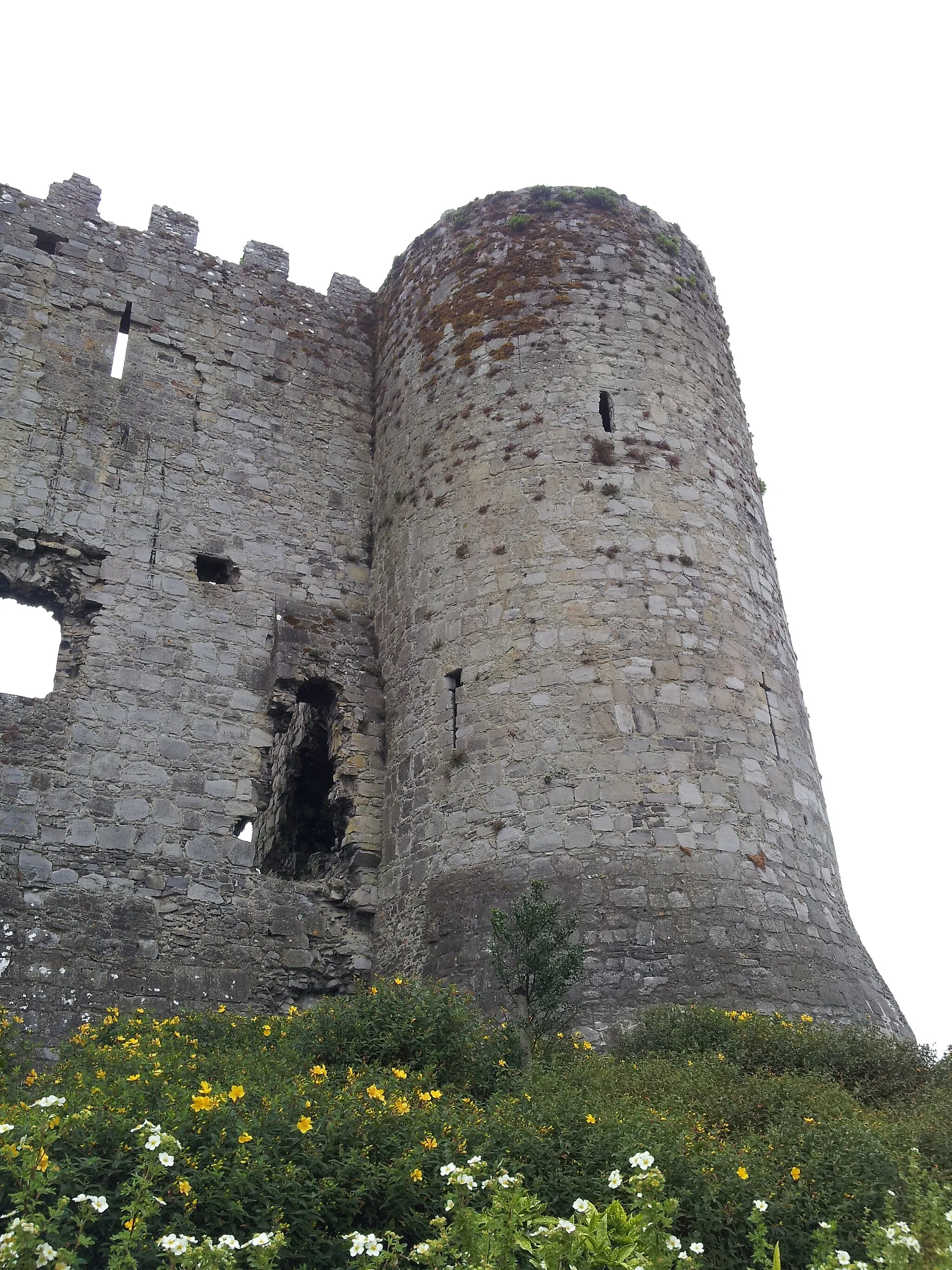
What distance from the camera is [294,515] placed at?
12641mm

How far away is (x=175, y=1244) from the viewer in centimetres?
356

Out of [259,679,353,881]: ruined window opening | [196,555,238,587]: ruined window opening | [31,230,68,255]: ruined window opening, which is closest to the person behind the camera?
[259,679,353,881]: ruined window opening

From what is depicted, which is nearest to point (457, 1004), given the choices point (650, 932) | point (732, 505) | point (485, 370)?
point (650, 932)

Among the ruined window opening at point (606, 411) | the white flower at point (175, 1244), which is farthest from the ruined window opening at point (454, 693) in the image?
the white flower at point (175, 1244)

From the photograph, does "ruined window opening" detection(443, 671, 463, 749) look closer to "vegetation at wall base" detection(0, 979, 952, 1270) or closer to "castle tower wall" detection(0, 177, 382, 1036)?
"castle tower wall" detection(0, 177, 382, 1036)

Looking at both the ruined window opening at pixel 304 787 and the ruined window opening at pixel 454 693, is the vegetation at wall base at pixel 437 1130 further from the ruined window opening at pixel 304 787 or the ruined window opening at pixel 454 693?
the ruined window opening at pixel 304 787

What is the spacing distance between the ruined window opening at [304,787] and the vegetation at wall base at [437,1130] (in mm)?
4457

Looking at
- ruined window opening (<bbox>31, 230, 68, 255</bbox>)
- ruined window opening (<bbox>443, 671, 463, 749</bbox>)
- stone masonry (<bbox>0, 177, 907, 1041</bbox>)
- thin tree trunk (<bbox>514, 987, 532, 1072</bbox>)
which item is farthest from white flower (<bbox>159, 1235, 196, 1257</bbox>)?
ruined window opening (<bbox>31, 230, 68, 255</bbox>)

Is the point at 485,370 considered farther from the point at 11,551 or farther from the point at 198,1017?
the point at 198,1017

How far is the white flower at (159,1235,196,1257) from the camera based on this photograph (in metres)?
3.55

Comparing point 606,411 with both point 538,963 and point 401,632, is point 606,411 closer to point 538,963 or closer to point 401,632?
point 401,632

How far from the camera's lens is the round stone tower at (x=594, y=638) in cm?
891

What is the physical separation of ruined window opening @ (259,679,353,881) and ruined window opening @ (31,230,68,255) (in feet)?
20.0

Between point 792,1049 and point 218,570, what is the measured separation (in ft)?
25.1
